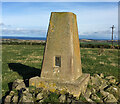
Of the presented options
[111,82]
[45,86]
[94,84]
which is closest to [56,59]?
[45,86]

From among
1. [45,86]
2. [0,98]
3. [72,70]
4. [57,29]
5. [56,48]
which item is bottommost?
[0,98]

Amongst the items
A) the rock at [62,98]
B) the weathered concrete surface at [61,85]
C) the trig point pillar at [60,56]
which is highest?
the trig point pillar at [60,56]

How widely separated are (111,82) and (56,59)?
12.3 feet

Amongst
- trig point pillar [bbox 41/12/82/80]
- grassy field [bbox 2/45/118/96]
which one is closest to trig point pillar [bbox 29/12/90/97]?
trig point pillar [bbox 41/12/82/80]

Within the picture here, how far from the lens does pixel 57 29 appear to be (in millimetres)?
7098

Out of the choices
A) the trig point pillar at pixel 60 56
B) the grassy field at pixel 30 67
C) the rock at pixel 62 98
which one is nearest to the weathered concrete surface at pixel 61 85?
the trig point pillar at pixel 60 56

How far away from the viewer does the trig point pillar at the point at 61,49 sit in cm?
692

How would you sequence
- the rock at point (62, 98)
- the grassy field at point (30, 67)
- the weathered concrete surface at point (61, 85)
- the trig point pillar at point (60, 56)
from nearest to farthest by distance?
the rock at point (62, 98) < the weathered concrete surface at point (61, 85) < the trig point pillar at point (60, 56) < the grassy field at point (30, 67)

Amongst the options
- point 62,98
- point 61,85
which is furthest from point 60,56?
point 62,98

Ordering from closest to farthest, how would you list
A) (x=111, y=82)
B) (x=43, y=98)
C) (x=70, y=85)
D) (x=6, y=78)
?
(x=43, y=98) → (x=70, y=85) → (x=111, y=82) → (x=6, y=78)

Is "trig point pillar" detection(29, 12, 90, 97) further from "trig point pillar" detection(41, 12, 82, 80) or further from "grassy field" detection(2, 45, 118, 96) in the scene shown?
"grassy field" detection(2, 45, 118, 96)

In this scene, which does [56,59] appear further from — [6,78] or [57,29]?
[6,78]

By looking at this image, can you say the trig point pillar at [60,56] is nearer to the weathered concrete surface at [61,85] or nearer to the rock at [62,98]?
the weathered concrete surface at [61,85]

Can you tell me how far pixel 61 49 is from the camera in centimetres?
698
